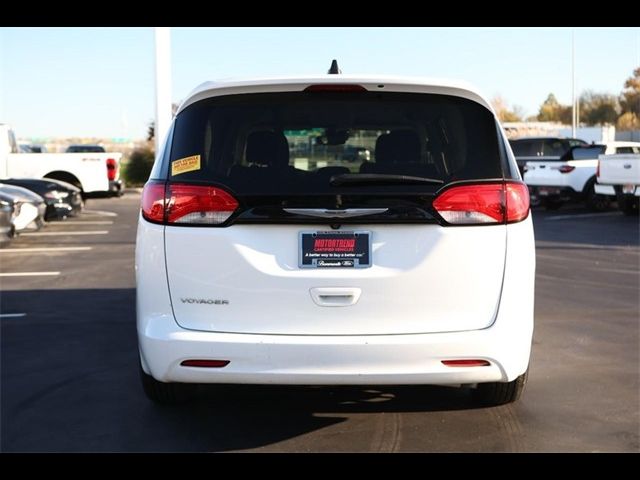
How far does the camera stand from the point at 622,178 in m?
18.4

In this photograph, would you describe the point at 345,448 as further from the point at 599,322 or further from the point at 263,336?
the point at 599,322

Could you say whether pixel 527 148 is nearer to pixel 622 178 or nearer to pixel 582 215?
pixel 582 215

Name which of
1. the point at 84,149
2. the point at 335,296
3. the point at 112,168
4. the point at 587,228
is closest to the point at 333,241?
the point at 335,296

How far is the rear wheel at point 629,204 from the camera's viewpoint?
19156 millimetres

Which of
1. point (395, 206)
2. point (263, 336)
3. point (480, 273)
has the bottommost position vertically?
point (263, 336)

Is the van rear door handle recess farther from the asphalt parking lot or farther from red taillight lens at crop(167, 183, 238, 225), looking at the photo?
the asphalt parking lot

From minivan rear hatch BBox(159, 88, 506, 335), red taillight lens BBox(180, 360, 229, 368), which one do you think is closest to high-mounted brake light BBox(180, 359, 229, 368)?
red taillight lens BBox(180, 360, 229, 368)

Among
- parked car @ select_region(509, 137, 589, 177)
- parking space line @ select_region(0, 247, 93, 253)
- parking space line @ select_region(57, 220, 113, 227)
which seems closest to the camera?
parking space line @ select_region(0, 247, 93, 253)

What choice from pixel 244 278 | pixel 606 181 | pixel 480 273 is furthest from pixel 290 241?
pixel 606 181

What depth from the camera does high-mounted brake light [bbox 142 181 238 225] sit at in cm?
427

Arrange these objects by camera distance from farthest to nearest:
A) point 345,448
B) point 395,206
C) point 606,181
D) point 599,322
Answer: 1. point 606,181
2. point 599,322
3. point 345,448
4. point 395,206

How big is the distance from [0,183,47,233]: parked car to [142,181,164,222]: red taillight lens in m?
10.7

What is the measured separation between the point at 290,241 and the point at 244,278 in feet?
0.92

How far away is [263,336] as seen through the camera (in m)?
4.24
